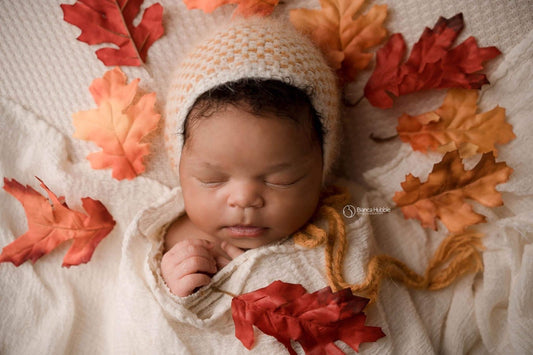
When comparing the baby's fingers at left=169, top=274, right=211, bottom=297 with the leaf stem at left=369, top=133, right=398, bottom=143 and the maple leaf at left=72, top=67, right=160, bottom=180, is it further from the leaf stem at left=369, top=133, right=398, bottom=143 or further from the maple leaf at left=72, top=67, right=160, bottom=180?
the leaf stem at left=369, top=133, right=398, bottom=143

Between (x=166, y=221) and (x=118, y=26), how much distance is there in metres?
0.59

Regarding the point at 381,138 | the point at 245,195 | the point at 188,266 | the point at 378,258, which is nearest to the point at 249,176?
the point at 245,195

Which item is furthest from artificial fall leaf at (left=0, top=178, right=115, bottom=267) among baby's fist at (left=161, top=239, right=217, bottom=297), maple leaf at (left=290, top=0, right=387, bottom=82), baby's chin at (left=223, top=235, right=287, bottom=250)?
maple leaf at (left=290, top=0, right=387, bottom=82)

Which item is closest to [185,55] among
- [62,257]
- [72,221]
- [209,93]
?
[209,93]

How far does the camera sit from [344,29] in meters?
1.36

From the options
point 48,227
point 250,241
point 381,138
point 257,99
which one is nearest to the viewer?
point 257,99

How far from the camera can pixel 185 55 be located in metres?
1.37

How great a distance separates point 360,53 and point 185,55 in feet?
1.74

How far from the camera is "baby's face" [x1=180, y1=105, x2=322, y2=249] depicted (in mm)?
1084

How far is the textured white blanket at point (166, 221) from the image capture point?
3.97 ft

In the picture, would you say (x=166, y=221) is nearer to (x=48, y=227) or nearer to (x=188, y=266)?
(x=188, y=266)

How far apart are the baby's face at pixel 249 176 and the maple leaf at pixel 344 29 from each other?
351 mm

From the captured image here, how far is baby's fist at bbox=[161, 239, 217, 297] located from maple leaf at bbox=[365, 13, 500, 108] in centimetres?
70

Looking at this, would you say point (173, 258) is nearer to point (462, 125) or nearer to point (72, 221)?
point (72, 221)
